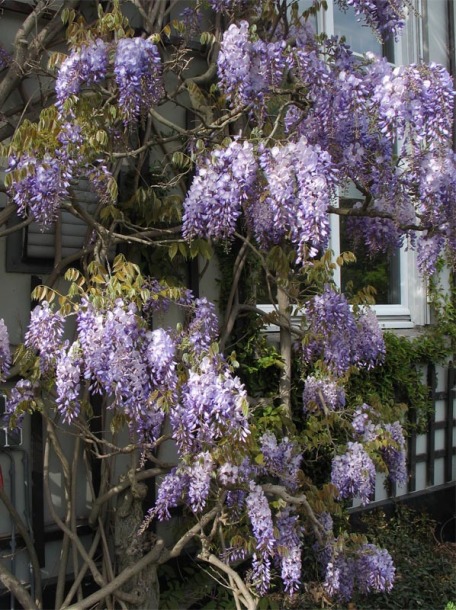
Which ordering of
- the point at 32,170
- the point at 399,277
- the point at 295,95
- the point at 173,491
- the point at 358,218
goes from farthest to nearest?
the point at 399,277, the point at 358,218, the point at 295,95, the point at 173,491, the point at 32,170

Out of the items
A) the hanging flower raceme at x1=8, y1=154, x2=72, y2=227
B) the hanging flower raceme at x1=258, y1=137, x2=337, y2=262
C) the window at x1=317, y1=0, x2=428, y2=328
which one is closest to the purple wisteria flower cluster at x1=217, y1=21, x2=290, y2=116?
the hanging flower raceme at x1=258, y1=137, x2=337, y2=262

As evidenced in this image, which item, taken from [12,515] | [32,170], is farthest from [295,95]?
[12,515]

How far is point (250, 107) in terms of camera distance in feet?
11.0

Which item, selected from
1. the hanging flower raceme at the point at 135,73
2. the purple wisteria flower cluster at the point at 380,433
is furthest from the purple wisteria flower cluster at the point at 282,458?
the hanging flower raceme at the point at 135,73

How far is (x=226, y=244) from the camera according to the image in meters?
3.39

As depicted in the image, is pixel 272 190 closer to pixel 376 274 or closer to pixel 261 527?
pixel 261 527

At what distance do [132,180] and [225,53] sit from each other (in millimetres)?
1005

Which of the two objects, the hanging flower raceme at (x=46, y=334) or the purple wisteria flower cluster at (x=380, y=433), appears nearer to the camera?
the hanging flower raceme at (x=46, y=334)

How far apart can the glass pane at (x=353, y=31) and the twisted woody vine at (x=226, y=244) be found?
1697 mm

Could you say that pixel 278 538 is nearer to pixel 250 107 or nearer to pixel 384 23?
pixel 250 107

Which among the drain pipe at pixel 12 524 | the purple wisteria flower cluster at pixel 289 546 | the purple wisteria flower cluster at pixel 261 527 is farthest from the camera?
the drain pipe at pixel 12 524

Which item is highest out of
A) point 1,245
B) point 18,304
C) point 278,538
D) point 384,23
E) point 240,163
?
point 384,23

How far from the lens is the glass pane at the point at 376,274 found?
18.4ft

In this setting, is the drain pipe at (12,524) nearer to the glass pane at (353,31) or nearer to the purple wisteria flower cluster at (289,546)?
the purple wisteria flower cluster at (289,546)
